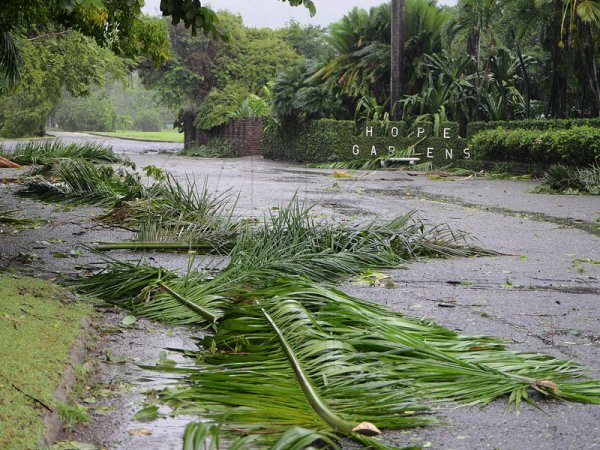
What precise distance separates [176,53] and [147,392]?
149 ft

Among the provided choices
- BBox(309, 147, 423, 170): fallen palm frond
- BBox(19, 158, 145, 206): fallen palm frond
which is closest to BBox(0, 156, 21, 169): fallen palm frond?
BBox(19, 158, 145, 206): fallen palm frond

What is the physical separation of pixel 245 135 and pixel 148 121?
89403 millimetres

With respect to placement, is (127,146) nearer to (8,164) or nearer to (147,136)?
(147,136)

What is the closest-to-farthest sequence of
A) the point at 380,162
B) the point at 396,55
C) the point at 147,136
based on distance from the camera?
the point at 380,162 < the point at 396,55 < the point at 147,136

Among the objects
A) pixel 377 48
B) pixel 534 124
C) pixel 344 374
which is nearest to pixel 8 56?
pixel 344 374

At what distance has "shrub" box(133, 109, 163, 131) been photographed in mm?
121244

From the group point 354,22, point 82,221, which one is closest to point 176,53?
point 354,22

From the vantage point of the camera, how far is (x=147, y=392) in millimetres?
4266

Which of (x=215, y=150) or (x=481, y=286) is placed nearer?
(x=481, y=286)

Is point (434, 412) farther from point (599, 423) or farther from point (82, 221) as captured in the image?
point (82, 221)

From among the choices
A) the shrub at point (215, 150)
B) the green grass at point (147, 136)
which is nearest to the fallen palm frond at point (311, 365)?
the shrub at point (215, 150)

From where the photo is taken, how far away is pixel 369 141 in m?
26.5

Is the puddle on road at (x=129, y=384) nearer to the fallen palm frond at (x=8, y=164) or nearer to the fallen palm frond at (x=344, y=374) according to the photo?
the fallen palm frond at (x=344, y=374)

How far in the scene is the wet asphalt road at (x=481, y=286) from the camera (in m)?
3.71
